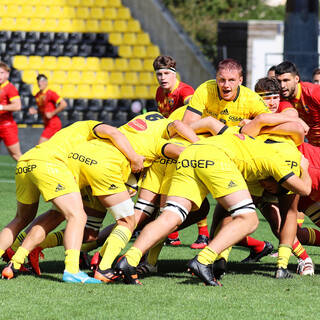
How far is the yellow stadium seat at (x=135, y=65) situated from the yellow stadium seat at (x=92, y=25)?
1405mm

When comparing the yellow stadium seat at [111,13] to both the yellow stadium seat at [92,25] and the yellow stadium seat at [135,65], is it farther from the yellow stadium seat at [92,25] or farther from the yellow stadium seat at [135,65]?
the yellow stadium seat at [135,65]

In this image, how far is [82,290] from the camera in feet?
17.3

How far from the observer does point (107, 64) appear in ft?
62.5

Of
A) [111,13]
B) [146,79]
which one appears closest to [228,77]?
[146,79]

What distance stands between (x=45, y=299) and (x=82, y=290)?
1.13 feet

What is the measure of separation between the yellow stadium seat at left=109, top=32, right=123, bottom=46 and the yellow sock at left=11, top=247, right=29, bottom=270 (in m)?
14.1

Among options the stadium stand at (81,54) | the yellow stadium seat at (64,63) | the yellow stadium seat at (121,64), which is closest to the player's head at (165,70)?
the stadium stand at (81,54)

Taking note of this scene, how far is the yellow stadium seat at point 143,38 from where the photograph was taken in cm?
1933

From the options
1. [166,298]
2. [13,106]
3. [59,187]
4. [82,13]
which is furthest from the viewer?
[82,13]

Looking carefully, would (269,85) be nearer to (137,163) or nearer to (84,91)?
(137,163)

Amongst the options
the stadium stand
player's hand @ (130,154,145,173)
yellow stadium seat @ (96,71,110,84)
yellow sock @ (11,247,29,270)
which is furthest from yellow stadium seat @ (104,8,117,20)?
yellow sock @ (11,247,29,270)

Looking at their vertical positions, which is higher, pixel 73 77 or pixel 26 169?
pixel 26 169

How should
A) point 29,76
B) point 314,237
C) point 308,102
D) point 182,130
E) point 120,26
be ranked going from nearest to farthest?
point 182,130
point 314,237
point 308,102
point 29,76
point 120,26

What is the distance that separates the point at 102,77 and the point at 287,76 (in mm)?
11814
